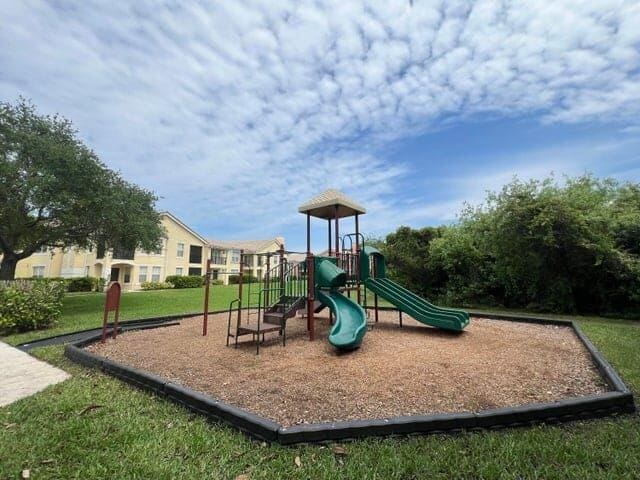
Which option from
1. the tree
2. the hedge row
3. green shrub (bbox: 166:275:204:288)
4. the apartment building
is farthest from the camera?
the apartment building

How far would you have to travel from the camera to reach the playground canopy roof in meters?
8.31

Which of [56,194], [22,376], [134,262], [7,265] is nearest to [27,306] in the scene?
[22,376]

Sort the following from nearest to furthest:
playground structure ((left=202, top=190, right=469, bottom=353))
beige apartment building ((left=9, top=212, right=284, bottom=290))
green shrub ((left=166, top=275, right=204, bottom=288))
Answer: playground structure ((left=202, top=190, right=469, bottom=353)), beige apartment building ((left=9, top=212, right=284, bottom=290)), green shrub ((left=166, top=275, right=204, bottom=288))

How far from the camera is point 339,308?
21.7ft

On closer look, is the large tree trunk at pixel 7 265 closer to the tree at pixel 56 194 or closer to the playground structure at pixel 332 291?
the tree at pixel 56 194

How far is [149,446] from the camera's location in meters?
2.68

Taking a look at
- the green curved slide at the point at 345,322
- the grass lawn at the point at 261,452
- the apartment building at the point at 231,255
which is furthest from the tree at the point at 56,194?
the apartment building at the point at 231,255

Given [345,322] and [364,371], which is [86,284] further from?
[364,371]

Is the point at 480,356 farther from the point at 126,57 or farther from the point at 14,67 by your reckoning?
the point at 14,67

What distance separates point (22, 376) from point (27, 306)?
14.8 ft

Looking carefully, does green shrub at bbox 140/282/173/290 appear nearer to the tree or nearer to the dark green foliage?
the tree

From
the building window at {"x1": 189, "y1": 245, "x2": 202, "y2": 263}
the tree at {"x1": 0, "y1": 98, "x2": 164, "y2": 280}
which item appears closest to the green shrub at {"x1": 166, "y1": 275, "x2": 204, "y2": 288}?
the building window at {"x1": 189, "y1": 245, "x2": 202, "y2": 263}

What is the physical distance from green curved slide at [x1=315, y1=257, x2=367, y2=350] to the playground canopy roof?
5.01 feet

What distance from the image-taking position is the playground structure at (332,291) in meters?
6.08
